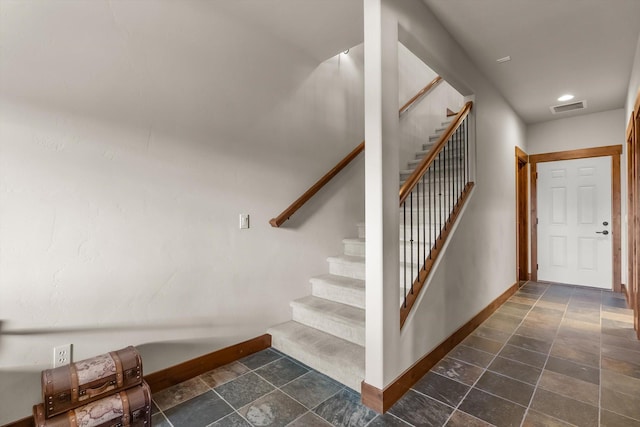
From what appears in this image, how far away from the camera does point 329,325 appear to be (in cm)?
250

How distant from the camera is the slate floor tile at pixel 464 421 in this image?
5.55ft

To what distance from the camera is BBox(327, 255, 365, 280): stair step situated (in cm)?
289

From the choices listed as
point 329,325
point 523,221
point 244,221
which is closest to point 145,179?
point 244,221

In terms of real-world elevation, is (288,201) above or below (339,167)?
below

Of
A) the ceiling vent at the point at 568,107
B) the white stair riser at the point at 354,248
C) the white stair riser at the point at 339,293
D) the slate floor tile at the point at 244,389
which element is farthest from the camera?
the ceiling vent at the point at 568,107

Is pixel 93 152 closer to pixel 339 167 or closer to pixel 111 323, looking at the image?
pixel 111 323

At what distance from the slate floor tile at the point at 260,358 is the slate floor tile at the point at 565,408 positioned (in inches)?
67.6

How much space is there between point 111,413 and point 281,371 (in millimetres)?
1033

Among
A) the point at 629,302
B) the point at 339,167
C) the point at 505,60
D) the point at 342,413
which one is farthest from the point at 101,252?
the point at 629,302

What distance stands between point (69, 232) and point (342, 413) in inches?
70.2

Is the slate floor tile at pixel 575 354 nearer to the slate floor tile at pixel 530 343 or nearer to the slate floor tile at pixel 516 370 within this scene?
the slate floor tile at pixel 530 343

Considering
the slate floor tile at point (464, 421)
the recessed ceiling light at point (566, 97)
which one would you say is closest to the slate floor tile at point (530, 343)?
the slate floor tile at point (464, 421)

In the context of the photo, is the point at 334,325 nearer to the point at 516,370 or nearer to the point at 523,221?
the point at 516,370

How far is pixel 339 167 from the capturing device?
10.1 feet
